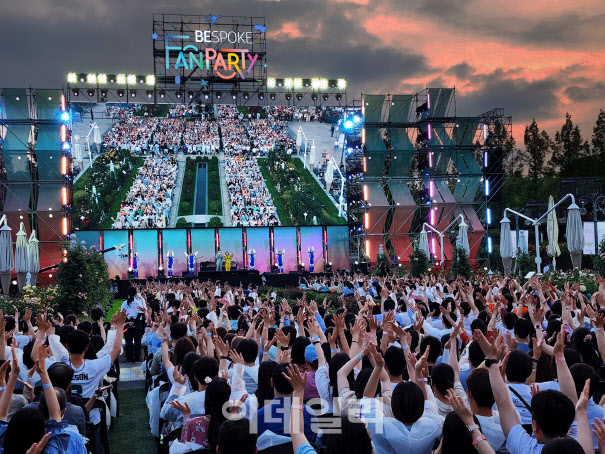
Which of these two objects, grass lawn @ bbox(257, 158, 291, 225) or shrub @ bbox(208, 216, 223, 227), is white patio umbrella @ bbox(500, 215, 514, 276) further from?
shrub @ bbox(208, 216, 223, 227)

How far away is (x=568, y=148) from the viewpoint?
64.4m

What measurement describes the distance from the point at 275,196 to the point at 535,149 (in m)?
36.0

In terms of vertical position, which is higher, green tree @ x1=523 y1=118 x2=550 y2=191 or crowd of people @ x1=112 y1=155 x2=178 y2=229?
green tree @ x1=523 y1=118 x2=550 y2=191

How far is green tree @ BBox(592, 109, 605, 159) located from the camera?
62.3 m

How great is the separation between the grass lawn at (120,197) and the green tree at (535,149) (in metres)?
40.6

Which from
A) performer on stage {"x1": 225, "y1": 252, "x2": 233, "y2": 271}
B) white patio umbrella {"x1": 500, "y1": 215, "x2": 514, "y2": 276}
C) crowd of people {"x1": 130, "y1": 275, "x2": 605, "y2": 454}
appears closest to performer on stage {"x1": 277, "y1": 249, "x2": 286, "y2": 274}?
performer on stage {"x1": 225, "y1": 252, "x2": 233, "y2": 271}

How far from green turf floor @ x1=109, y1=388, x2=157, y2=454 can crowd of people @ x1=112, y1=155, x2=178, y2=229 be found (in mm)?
29332

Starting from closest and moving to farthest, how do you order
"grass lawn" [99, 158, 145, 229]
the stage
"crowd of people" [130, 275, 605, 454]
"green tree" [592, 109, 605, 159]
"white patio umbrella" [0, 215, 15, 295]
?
"crowd of people" [130, 275, 605, 454] → "white patio umbrella" [0, 215, 15, 295] → the stage → "grass lawn" [99, 158, 145, 229] → "green tree" [592, 109, 605, 159]

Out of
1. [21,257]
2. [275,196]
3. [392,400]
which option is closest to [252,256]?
[275,196]

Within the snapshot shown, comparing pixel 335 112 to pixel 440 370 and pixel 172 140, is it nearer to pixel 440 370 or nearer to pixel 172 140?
pixel 172 140

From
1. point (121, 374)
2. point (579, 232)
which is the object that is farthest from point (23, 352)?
point (579, 232)

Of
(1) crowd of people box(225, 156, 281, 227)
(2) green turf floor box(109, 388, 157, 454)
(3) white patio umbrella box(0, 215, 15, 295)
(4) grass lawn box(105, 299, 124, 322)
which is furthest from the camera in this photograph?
(1) crowd of people box(225, 156, 281, 227)

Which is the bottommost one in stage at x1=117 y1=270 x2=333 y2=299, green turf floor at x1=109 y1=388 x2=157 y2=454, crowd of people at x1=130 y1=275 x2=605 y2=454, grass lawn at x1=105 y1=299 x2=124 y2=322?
grass lawn at x1=105 y1=299 x2=124 y2=322

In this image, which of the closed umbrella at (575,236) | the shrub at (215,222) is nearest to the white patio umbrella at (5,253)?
the shrub at (215,222)
